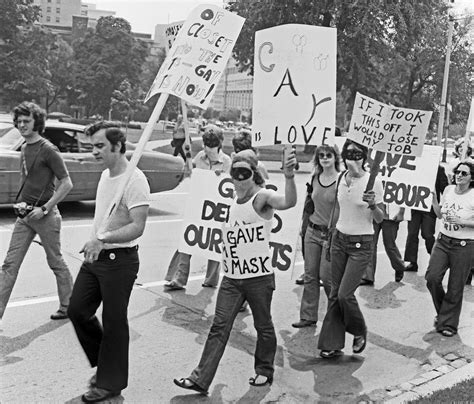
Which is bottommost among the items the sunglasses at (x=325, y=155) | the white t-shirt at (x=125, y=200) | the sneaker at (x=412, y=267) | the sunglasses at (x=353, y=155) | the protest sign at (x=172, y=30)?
the sneaker at (x=412, y=267)

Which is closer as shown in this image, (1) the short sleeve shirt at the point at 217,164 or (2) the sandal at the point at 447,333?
(2) the sandal at the point at 447,333

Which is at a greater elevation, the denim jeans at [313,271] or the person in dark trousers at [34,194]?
the person in dark trousers at [34,194]

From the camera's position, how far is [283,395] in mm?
4605

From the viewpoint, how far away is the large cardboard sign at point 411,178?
824 cm

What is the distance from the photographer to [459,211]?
604 centimetres

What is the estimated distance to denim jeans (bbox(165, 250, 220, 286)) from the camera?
7.00 metres

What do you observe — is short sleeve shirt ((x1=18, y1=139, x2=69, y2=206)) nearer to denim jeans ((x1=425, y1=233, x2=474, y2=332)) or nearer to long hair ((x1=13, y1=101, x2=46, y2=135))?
long hair ((x1=13, y1=101, x2=46, y2=135))

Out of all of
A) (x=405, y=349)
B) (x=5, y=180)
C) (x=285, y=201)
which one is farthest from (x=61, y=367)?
(x=5, y=180)

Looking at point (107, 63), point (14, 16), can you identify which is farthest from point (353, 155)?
point (107, 63)

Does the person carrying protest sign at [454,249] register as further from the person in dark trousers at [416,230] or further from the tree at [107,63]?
the tree at [107,63]

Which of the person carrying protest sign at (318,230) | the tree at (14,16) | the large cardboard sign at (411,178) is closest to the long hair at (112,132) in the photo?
the person carrying protest sign at (318,230)

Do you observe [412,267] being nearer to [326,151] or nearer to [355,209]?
[326,151]

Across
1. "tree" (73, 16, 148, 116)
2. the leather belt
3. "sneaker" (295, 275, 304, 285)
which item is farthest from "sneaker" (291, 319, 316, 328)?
"tree" (73, 16, 148, 116)

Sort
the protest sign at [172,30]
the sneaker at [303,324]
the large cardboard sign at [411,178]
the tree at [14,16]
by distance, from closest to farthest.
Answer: the sneaker at [303,324]
the protest sign at [172,30]
the large cardboard sign at [411,178]
the tree at [14,16]
